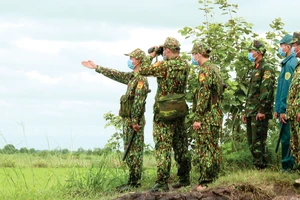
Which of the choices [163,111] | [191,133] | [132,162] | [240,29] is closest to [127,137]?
[132,162]

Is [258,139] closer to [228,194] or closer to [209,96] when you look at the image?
[209,96]

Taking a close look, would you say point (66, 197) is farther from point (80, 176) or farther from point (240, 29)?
point (240, 29)

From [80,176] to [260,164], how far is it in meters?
3.06

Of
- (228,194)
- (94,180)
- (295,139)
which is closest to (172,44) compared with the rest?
(295,139)

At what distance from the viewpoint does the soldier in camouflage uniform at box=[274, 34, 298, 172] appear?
30.3ft

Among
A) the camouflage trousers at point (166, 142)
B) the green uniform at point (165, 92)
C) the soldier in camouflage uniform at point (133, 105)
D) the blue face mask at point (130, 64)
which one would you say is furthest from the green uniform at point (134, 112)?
the camouflage trousers at point (166, 142)

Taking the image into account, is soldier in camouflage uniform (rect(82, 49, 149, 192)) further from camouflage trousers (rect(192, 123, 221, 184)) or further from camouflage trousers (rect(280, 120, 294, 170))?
camouflage trousers (rect(280, 120, 294, 170))

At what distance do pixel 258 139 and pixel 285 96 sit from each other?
1.08 meters

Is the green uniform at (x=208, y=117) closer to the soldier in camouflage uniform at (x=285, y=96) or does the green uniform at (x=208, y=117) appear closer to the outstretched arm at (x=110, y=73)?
the soldier in camouflage uniform at (x=285, y=96)

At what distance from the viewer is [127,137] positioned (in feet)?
31.1

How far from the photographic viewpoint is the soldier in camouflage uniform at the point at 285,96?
30.3 feet

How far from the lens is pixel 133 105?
928 cm

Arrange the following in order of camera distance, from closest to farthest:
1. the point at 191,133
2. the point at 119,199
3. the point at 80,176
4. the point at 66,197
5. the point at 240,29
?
the point at 119,199 < the point at 66,197 < the point at 80,176 < the point at 191,133 < the point at 240,29

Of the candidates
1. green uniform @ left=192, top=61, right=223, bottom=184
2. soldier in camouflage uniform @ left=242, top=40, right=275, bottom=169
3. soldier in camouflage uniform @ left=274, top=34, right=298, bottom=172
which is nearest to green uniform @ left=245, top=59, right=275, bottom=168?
soldier in camouflage uniform @ left=242, top=40, right=275, bottom=169
